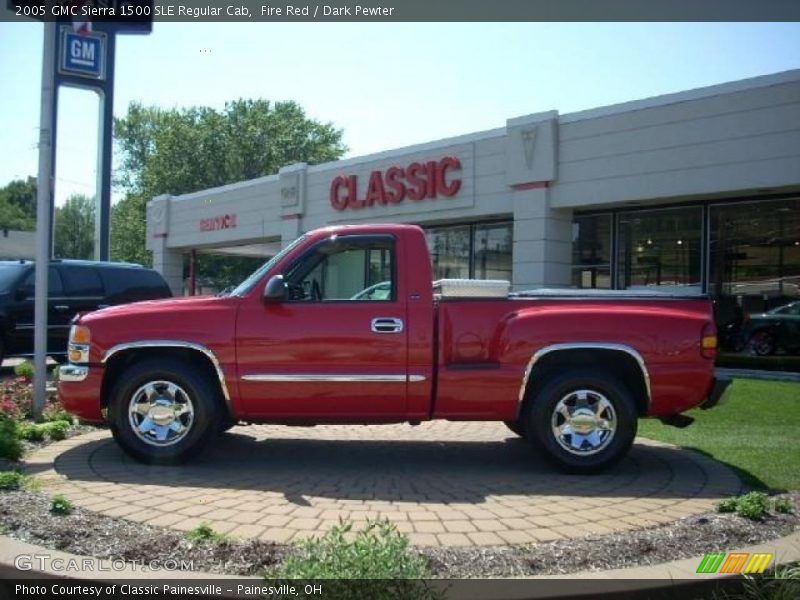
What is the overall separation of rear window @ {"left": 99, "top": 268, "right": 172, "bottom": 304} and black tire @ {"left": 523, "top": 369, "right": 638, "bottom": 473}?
9.20 m

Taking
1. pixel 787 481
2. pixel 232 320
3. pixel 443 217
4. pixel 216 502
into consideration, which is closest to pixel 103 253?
pixel 443 217

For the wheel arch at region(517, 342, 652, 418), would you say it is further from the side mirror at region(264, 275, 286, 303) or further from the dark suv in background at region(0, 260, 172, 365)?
the dark suv in background at region(0, 260, 172, 365)

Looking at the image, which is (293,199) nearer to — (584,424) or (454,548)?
(584,424)

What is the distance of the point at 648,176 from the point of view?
16031 millimetres

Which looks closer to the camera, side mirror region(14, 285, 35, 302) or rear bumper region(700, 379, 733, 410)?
rear bumper region(700, 379, 733, 410)

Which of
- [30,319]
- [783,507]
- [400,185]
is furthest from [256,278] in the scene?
[400,185]

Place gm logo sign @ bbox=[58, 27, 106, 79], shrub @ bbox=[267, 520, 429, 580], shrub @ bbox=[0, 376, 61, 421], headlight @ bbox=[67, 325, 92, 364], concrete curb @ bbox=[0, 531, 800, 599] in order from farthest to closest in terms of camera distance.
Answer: gm logo sign @ bbox=[58, 27, 106, 79] < shrub @ bbox=[0, 376, 61, 421] < headlight @ bbox=[67, 325, 92, 364] < concrete curb @ bbox=[0, 531, 800, 599] < shrub @ bbox=[267, 520, 429, 580]

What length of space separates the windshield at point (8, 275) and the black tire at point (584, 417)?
9769mm

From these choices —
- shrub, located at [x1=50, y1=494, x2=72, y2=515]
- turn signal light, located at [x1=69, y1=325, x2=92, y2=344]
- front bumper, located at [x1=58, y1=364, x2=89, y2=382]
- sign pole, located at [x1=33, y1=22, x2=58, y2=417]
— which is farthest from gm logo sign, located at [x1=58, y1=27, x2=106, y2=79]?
shrub, located at [x1=50, y1=494, x2=72, y2=515]

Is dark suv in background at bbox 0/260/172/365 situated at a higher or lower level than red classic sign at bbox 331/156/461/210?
lower

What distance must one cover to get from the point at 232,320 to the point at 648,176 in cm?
1252

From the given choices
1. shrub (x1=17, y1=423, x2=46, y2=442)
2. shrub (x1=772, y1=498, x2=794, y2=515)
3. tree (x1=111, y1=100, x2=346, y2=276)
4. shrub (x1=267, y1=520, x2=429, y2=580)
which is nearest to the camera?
shrub (x1=267, y1=520, x2=429, y2=580)

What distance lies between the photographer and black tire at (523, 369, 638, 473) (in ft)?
18.8

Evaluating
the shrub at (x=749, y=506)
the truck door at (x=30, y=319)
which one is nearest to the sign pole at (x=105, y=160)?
the truck door at (x=30, y=319)
